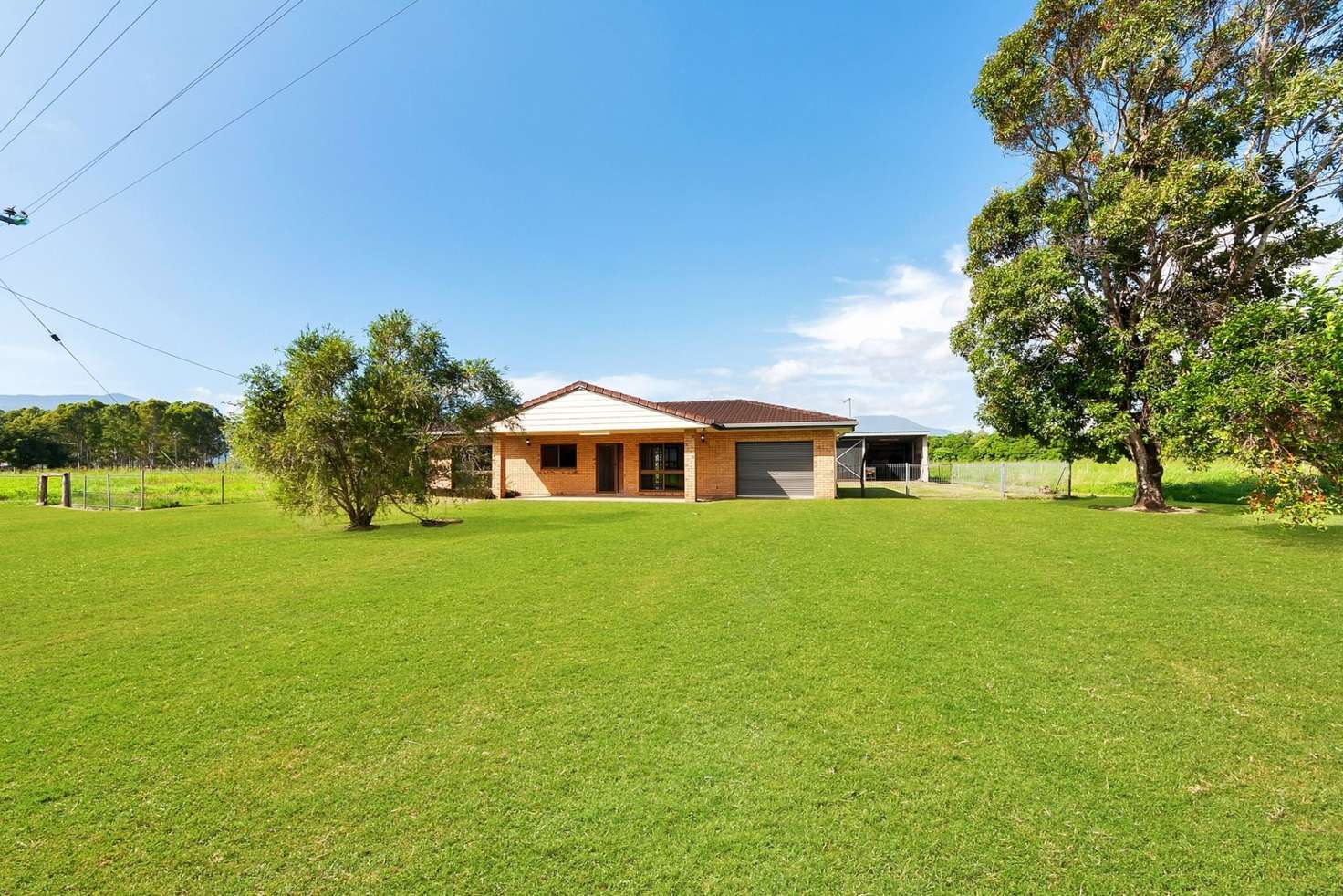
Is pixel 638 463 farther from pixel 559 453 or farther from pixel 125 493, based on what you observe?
pixel 125 493

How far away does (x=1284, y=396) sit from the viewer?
29.5 feet

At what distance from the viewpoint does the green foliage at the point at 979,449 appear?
40000 millimetres

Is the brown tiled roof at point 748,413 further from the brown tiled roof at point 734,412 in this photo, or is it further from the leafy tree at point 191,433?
the leafy tree at point 191,433

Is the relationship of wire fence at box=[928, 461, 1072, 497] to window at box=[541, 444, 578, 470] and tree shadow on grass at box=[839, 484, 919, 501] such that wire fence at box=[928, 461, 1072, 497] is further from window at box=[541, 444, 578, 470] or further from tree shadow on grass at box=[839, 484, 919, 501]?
window at box=[541, 444, 578, 470]

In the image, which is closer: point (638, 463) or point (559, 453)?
point (638, 463)

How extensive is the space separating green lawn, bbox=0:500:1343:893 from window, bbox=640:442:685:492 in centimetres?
1526

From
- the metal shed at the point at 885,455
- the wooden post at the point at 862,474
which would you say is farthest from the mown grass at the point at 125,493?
the metal shed at the point at 885,455

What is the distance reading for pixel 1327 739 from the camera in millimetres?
3049

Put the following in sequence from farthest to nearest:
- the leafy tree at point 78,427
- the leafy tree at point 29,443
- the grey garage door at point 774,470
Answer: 1. the leafy tree at point 78,427
2. the leafy tree at point 29,443
3. the grey garage door at point 774,470

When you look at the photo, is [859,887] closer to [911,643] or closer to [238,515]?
[911,643]

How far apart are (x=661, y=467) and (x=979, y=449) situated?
104 feet

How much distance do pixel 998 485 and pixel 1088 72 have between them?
17.2m

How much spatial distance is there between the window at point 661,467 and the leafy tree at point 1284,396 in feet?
50.4

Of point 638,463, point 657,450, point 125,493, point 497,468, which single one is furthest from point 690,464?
point 125,493
